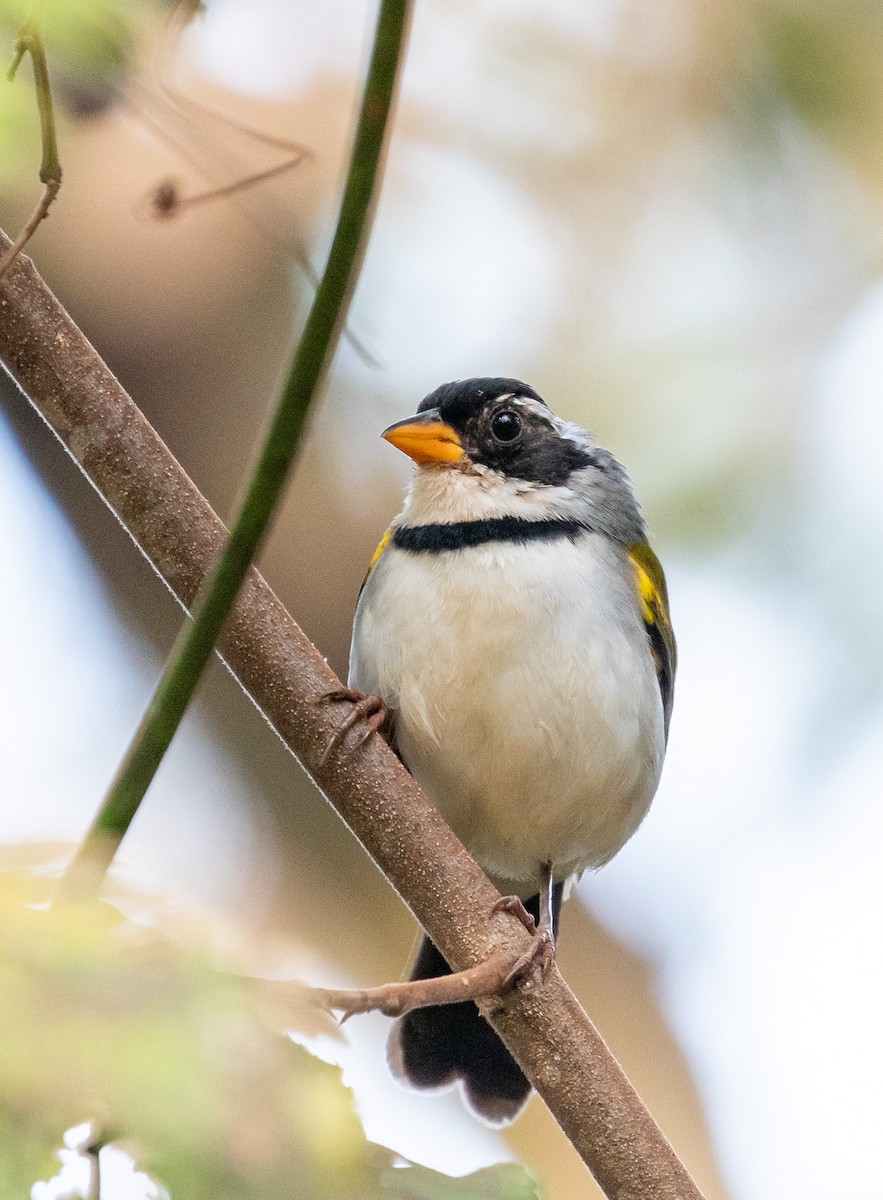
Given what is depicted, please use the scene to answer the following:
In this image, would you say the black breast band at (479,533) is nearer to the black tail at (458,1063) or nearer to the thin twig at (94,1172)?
the black tail at (458,1063)

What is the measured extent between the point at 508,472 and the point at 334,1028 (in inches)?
107

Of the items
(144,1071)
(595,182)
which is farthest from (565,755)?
(595,182)

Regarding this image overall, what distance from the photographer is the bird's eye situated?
152 inches

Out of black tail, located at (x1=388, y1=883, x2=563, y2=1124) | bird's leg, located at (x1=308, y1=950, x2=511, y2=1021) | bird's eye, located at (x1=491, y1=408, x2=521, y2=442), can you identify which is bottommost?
black tail, located at (x1=388, y1=883, x2=563, y2=1124)

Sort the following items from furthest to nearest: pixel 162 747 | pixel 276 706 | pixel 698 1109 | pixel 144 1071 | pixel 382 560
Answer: pixel 698 1109, pixel 382 560, pixel 276 706, pixel 162 747, pixel 144 1071

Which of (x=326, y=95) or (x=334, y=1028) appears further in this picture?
(x=326, y=95)

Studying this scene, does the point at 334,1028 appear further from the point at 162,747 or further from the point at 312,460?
the point at 312,460

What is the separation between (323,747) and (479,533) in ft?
4.17

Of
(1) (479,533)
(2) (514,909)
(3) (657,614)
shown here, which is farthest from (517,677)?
(2) (514,909)

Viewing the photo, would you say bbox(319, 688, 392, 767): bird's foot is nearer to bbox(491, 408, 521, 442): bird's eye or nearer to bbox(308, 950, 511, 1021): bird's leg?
bbox(308, 950, 511, 1021): bird's leg

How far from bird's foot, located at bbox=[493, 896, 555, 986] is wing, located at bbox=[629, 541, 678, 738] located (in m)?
1.30

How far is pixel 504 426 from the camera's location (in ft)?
12.7

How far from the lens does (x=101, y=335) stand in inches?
187

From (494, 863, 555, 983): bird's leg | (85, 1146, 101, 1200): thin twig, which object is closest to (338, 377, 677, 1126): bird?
(494, 863, 555, 983): bird's leg
